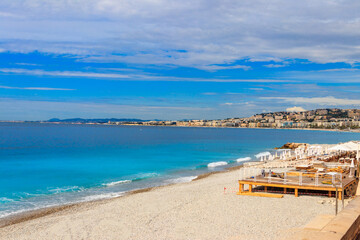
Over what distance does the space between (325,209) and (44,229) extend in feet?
38.6

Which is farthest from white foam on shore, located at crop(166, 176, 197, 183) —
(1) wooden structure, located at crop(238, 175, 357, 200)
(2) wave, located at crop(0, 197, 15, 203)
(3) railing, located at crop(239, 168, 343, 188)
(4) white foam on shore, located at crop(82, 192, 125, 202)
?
(2) wave, located at crop(0, 197, 15, 203)

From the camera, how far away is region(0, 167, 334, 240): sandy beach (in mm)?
12148

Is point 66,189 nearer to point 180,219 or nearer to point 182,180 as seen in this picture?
point 182,180

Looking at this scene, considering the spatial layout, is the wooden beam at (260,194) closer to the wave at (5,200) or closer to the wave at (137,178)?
the wave at (137,178)

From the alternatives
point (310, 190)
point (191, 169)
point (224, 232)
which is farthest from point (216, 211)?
point (191, 169)

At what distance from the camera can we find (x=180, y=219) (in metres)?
13.9

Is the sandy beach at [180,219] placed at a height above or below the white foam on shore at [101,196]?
above

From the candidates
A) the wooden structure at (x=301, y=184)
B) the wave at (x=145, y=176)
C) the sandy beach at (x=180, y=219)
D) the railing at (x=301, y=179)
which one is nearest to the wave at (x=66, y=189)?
the wave at (x=145, y=176)

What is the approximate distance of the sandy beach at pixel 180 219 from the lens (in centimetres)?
1215

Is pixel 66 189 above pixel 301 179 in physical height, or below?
below

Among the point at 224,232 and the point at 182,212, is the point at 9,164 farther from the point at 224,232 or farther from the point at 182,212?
the point at 224,232

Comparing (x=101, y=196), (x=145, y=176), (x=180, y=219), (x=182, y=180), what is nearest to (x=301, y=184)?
(x=180, y=219)

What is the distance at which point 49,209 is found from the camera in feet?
57.0

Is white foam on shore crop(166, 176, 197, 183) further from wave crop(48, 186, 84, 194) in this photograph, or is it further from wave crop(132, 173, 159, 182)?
wave crop(48, 186, 84, 194)
